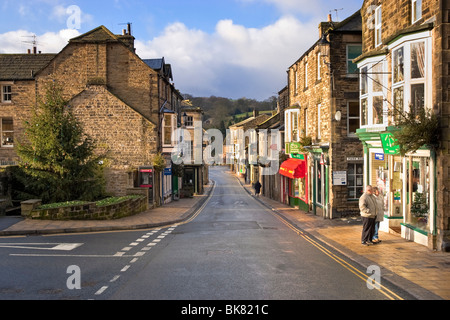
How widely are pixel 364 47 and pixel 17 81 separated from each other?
2353cm

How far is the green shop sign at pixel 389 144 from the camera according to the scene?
47.9ft

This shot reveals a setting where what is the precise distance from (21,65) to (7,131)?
16.3 ft

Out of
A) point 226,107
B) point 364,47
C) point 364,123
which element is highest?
point 226,107

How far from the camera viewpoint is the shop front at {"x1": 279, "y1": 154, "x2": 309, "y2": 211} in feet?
90.1

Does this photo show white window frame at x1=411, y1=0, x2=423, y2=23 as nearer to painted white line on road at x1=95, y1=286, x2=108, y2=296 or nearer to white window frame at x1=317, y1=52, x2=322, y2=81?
white window frame at x1=317, y1=52, x2=322, y2=81

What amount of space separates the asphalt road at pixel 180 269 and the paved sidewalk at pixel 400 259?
1.49 feet

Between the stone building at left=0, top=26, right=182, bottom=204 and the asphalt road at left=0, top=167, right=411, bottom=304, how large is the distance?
13.6 m

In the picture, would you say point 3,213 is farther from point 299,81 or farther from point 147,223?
point 299,81

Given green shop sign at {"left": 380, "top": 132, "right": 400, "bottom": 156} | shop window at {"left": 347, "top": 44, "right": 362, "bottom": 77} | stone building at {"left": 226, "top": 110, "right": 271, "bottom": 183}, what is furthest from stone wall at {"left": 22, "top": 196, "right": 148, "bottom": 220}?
stone building at {"left": 226, "top": 110, "right": 271, "bottom": 183}

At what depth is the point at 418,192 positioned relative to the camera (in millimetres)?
13938

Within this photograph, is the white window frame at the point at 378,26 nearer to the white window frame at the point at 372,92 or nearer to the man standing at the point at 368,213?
the white window frame at the point at 372,92

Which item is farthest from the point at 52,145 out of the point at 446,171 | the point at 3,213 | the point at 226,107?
the point at 226,107

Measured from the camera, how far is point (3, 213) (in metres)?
19.8

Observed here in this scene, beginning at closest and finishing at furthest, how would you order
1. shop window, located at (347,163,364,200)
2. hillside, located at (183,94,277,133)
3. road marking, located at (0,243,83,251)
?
1. road marking, located at (0,243,83,251)
2. shop window, located at (347,163,364,200)
3. hillside, located at (183,94,277,133)
